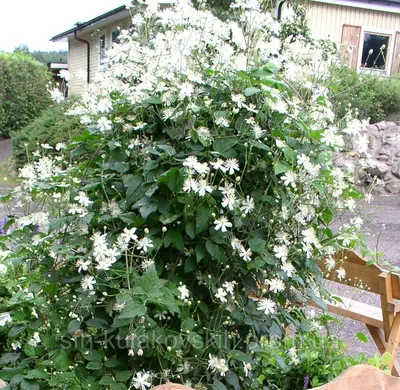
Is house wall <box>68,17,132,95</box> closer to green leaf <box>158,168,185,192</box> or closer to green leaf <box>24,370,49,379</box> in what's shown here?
green leaf <box>158,168,185,192</box>

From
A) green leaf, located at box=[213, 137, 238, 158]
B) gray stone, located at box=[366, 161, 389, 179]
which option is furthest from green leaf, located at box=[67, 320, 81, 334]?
gray stone, located at box=[366, 161, 389, 179]

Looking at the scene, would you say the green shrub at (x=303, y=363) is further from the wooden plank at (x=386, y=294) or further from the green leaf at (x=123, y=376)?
the green leaf at (x=123, y=376)

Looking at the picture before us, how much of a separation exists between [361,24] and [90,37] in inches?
379

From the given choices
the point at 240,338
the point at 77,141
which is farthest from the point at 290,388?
the point at 77,141

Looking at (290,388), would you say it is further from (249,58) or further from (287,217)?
(249,58)

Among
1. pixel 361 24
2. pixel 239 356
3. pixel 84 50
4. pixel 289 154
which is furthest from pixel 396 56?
pixel 239 356

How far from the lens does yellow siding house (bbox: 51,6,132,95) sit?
17.2 m

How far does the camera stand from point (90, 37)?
62.1 feet

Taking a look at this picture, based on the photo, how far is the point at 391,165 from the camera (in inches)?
429

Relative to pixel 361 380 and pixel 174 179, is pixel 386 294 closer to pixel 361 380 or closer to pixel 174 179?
pixel 361 380

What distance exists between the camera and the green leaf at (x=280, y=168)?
1.65 m

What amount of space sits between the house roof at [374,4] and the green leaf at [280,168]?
597 inches

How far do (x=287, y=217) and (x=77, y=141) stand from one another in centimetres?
86

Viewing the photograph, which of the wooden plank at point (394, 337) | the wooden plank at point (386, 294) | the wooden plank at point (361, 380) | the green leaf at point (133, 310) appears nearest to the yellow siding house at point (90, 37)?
the wooden plank at point (386, 294)
